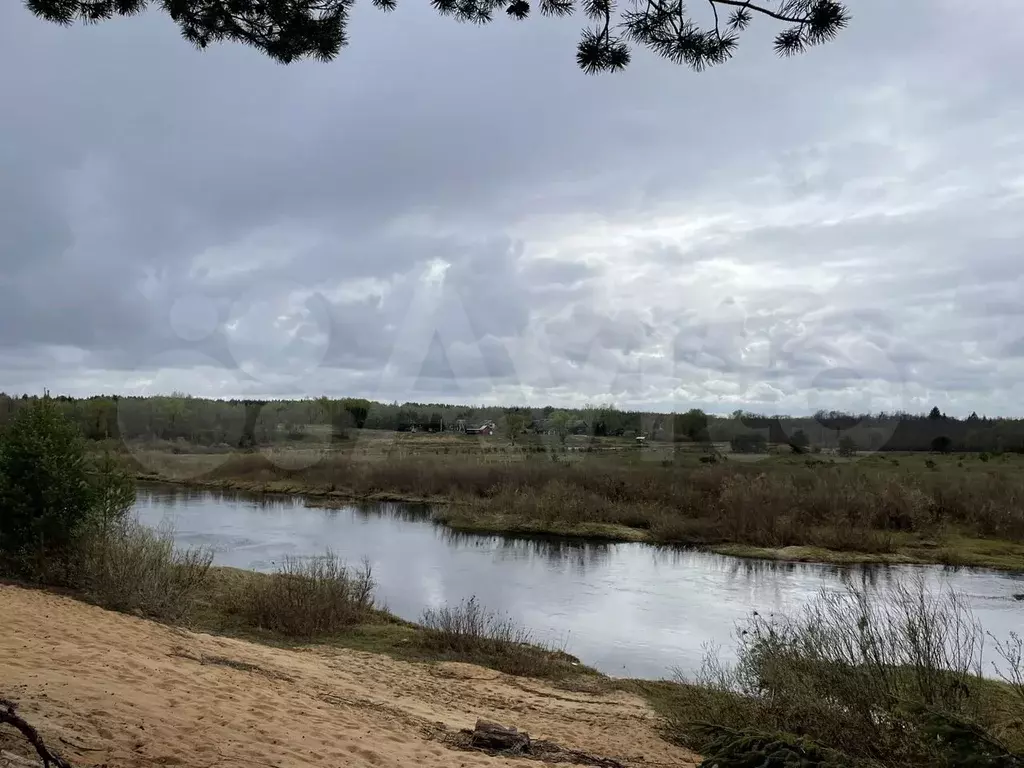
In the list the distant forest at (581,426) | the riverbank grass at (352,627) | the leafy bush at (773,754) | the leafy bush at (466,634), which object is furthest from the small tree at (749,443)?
the leafy bush at (773,754)

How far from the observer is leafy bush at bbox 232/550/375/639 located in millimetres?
15266

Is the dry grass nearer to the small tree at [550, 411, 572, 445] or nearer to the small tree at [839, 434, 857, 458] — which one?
the small tree at [839, 434, 857, 458]

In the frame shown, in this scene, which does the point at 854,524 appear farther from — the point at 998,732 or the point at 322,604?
the point at 998,732

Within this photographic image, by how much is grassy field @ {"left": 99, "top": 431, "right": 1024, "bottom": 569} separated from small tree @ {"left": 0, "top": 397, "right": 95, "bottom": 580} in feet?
71.6

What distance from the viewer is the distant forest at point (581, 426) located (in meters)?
70.3

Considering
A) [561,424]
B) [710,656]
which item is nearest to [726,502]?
[710,656]

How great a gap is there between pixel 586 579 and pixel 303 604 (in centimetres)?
1086

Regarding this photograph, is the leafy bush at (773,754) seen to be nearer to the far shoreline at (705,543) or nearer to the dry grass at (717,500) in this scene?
the far shoreline at (705,543)

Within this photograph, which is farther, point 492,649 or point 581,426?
point 581,426

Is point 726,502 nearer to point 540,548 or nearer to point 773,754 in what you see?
point 540,548

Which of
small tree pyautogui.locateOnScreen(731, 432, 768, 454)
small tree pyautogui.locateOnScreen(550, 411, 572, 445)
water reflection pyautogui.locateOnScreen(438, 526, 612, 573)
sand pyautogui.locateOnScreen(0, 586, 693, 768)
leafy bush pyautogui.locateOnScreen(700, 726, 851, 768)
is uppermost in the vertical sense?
small tree pyautogui.locateOnScreen(550, 411, 572, 445)

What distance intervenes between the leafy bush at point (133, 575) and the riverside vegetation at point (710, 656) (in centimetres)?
3

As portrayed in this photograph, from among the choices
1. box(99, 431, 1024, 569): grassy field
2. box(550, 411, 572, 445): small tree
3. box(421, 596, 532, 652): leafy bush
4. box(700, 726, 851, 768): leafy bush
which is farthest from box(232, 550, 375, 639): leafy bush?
box(550, 411, 572, 445): small tree

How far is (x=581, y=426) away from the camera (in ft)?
300
